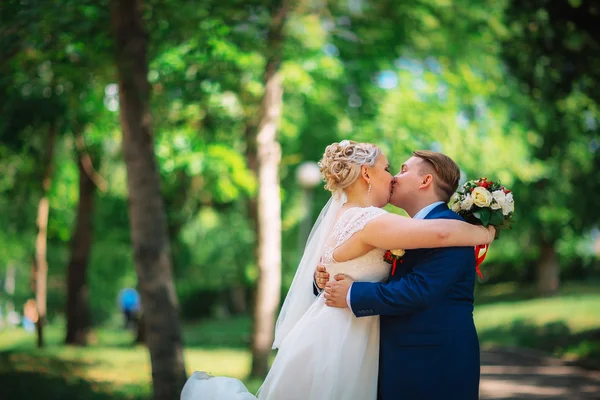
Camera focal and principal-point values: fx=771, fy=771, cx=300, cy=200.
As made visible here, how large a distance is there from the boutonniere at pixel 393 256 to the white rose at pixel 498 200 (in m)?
0.59

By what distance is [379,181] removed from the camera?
14.4 feet

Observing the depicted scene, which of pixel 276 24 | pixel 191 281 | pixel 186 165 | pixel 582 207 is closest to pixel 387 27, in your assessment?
pixel 276 24

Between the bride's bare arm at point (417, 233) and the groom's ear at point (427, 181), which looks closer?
the bride's bare arm at point (417, 233)

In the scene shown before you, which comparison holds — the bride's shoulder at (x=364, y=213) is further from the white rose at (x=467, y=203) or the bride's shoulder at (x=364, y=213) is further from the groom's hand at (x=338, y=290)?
the white rose at (x=467, y=203)

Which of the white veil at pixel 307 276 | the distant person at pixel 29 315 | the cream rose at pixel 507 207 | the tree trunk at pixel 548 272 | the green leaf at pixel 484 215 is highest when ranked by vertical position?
the cream rose at pixel 507 207

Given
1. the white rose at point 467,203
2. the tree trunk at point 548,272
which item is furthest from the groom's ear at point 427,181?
the tree trunk at point 548,272

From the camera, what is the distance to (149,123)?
25.2 ft

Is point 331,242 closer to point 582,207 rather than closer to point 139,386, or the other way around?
point 139,386

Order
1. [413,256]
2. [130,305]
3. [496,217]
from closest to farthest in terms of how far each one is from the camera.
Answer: [413,256] → [496,217] → [130,305]

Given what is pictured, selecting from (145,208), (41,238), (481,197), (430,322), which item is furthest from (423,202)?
(41,238)

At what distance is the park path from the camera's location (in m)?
11.0

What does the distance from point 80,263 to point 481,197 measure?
15.1m

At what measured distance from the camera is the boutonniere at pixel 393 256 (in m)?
4.12

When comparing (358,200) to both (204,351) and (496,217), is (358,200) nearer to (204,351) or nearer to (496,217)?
(496,217)
